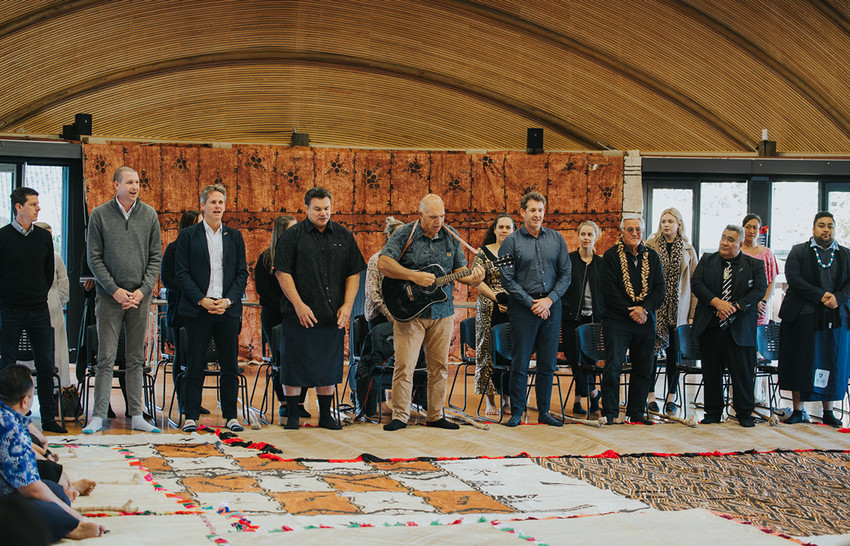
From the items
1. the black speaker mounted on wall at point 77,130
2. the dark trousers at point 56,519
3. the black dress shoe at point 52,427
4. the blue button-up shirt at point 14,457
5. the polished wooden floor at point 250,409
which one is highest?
the black speaker mounted on wall at point 77,130

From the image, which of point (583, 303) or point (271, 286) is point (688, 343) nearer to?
point (583, 303)

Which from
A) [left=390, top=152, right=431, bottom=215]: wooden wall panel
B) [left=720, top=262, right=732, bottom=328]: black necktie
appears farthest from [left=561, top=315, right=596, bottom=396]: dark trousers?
[left=390, top=152, right=431, bottom=215]: wooden wall panel

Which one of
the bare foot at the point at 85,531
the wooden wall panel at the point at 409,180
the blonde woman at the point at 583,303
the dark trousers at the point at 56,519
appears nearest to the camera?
the dark trousers at the point at 56,519

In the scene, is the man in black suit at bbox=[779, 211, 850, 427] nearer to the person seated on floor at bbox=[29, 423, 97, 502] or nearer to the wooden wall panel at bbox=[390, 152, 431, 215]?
the wooden wall panel at bbox=[390, 152, 431, 215]

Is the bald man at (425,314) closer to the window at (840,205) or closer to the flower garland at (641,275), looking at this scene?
the flower garland at (641,275)

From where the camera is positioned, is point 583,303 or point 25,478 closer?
point 25,478

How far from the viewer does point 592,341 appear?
685 centimetres

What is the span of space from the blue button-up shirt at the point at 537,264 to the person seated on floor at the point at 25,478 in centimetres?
384

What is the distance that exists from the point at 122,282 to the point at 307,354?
54.5 inches

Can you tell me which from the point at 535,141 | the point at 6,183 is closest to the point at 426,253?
the point at 535,141

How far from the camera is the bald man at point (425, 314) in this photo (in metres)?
6.14

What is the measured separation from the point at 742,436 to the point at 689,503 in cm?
223

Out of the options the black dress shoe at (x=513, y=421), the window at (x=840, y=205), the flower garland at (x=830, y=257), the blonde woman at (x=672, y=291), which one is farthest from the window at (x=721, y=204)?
the black dress shoe at (x=513, y=421)

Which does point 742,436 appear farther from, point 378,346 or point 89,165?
point 89,165
